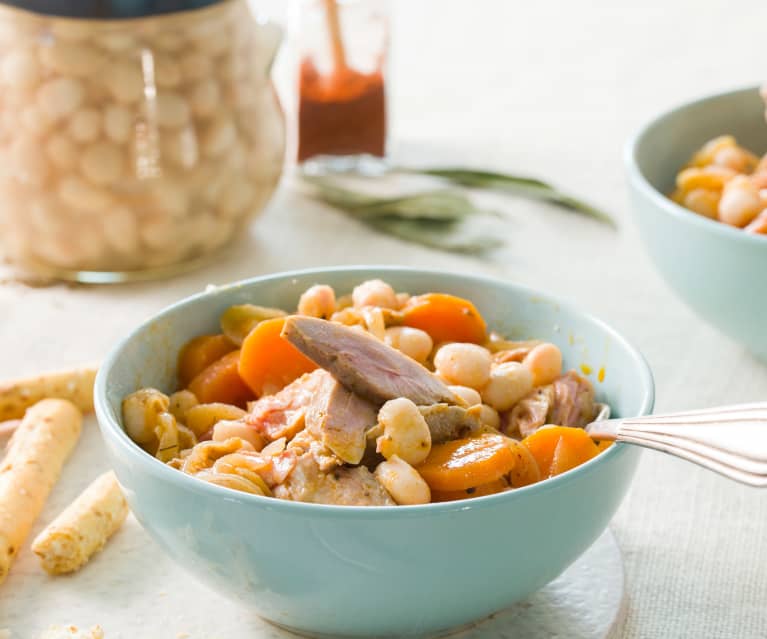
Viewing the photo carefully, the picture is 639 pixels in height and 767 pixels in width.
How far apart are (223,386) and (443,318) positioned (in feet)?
0.80

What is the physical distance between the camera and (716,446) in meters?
0.95

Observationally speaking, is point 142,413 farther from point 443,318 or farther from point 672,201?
point 672,201

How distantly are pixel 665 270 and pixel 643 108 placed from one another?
113 cm

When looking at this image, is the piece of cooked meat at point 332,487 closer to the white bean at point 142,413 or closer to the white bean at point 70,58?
the white bean at point 142,413

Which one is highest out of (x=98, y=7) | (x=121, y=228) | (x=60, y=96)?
(x=98, y=7)

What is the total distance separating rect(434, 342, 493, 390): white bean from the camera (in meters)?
1.17

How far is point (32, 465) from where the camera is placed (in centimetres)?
133

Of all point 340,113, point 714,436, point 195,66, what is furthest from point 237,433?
point 340,113

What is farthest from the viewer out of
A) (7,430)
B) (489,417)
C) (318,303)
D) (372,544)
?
(7,430)

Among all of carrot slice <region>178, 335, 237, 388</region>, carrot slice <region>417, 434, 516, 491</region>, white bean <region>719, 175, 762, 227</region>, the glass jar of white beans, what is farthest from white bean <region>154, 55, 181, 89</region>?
carrot slice <region>417, 434, 516, 491</region>

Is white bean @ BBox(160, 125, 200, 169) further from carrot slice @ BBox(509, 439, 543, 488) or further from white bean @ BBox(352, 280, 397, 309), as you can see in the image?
carrot slice @ BBox(509, 439, 543, 488)

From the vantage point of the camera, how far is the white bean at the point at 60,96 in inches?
67.0

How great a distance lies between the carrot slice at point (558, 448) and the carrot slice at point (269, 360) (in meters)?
0.25

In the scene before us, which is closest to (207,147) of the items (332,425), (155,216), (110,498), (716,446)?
(155,216)
